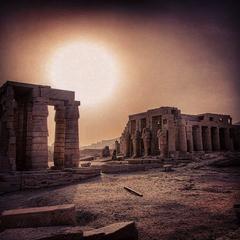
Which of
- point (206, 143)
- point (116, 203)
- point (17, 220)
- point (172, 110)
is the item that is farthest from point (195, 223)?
point (206, 143)

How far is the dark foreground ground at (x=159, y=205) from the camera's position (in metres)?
4.86

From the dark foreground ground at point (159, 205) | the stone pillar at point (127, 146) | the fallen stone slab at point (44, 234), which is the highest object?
the stone pillar at point (127, 146)

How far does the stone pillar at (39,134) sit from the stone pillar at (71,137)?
1564 mm

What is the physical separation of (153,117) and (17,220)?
993 inches

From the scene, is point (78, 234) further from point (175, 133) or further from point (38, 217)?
point (175, 133)

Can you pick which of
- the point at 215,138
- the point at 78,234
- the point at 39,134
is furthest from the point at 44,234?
the point at 215,138

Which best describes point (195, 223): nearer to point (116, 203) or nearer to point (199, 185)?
point (116, 203)

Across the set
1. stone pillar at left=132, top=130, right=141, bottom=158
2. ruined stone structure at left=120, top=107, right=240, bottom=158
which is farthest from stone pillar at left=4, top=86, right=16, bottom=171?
stone pillar at left=132, top=130, right=141, bottom=158

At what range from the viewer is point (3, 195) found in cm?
950

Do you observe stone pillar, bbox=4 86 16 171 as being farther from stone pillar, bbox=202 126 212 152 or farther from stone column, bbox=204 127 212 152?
stone column, bbox=204 127 212 152

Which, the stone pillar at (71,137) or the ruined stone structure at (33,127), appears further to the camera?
the stone pillar at (71,137)

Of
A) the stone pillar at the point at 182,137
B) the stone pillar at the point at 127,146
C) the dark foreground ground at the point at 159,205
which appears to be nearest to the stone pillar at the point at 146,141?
the stone pillar at the point at 127,146

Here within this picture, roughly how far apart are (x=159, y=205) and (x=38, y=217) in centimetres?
308

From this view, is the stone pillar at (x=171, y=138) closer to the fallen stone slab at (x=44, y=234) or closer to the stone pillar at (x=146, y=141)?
the stone pillar at (x=146, y=141)
